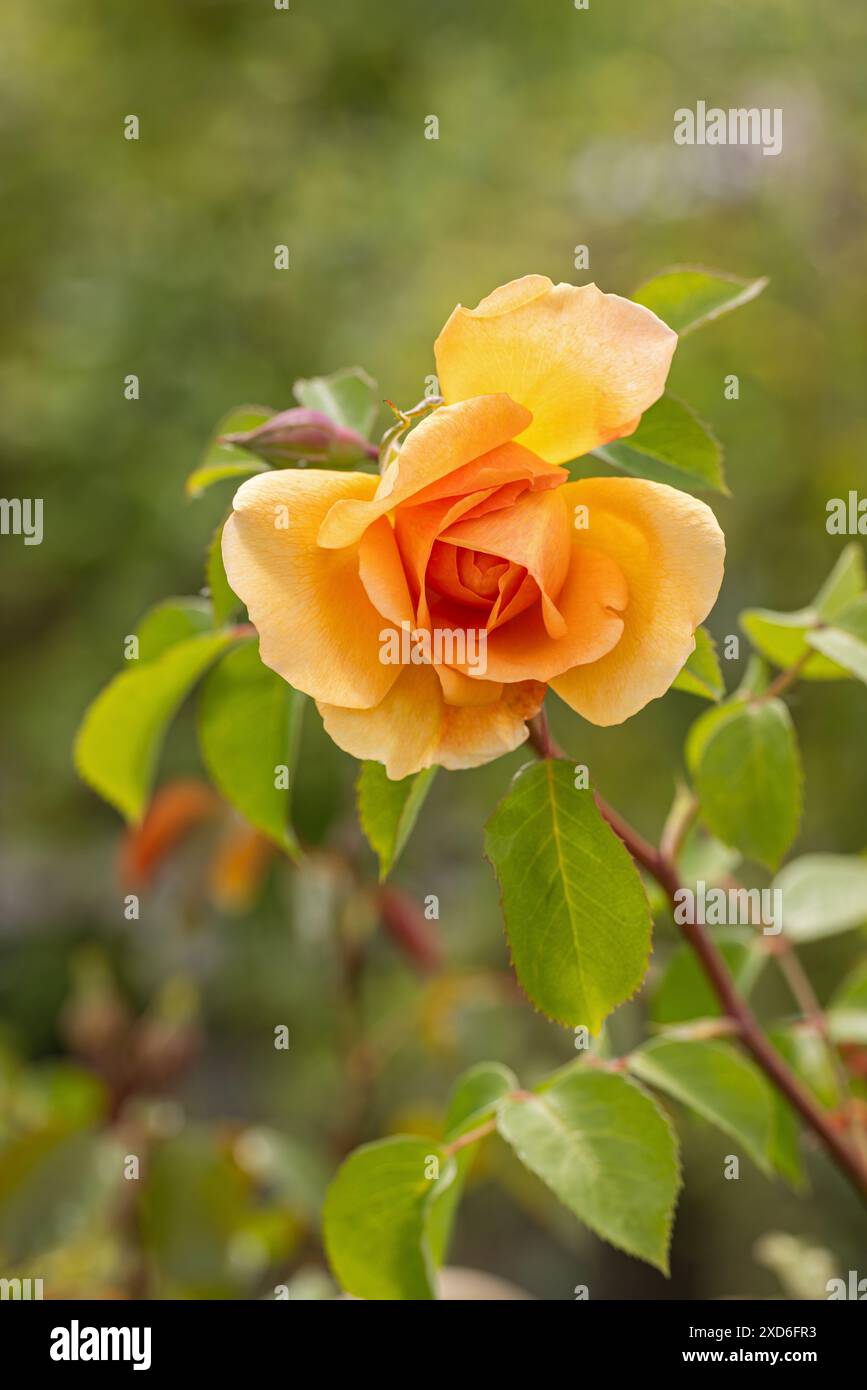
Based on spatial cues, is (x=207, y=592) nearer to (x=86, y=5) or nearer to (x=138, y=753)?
(x=138, y=753)

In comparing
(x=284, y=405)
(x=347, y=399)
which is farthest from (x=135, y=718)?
(x=284, y=405)

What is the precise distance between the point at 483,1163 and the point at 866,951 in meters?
0.73

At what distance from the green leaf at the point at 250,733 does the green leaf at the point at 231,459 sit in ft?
0.22

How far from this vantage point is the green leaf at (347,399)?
1.37ft

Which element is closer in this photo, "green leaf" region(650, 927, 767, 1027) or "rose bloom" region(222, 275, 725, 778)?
"rose bloom" region(222, 275, 725, 778)

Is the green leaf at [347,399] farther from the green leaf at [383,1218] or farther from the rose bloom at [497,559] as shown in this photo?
the green leaf at [383,1218]

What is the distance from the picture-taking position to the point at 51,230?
275cm

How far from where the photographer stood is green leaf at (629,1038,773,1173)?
0.41 metres

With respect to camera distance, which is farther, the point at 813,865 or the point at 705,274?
the point at 813,865

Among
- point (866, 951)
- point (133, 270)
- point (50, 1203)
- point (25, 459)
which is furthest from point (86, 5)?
point (50, 1203)

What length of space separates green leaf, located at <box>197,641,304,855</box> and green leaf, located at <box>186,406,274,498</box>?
0.07m

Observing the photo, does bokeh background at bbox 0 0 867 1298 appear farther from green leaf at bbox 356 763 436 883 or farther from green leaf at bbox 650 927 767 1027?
green leaf at bbox 356 763 436 883

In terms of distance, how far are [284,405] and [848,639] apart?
7.08ft

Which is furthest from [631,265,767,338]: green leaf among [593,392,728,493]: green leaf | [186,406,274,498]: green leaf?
[186,406,274,498]: green leaf
